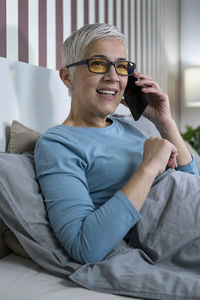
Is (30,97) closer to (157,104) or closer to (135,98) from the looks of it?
(135,98)

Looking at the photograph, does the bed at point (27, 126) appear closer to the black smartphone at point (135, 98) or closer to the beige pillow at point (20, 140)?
the beige pillow at point (20, 140)

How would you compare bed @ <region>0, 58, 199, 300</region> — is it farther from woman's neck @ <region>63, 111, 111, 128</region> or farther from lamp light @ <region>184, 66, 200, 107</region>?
lamp light @ <region>184, 66, 200, 107</region>

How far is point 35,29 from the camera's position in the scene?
1437 millimetres

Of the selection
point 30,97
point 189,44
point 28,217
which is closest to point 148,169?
point 28,217

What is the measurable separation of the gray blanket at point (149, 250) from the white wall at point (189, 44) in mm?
3456

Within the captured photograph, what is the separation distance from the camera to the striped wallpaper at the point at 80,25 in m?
1.30

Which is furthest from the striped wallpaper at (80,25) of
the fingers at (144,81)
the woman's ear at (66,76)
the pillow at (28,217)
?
the pillow at (28,217)

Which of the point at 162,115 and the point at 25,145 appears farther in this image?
the point at 162,115

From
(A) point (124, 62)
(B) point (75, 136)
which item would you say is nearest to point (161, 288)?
(B) point (75, 136)

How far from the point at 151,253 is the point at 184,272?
0.10 metres

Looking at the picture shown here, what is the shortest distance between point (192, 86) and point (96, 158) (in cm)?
329

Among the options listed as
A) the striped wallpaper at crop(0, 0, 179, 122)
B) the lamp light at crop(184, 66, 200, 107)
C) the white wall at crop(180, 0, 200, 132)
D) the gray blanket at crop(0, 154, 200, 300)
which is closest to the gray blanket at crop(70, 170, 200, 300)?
the gray blanket at crop(0, 154, 200, 300)

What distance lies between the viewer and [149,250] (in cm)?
87

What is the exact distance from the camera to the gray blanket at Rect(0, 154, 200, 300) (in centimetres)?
74
